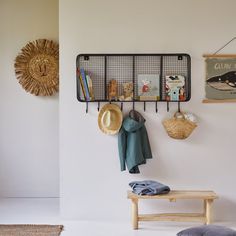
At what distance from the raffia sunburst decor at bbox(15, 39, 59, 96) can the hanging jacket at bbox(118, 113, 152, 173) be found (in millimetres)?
1377

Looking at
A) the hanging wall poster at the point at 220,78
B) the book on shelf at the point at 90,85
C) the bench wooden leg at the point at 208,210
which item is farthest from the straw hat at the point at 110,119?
the bench wooden leg at the point at 208,210

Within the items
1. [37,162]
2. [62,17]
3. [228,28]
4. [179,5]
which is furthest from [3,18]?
[228,28]

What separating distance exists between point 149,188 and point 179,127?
680mm

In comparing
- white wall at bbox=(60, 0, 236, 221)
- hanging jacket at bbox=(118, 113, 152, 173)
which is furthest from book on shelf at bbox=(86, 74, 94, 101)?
hanging jacket at bbox=(118, 113, 152, 173)

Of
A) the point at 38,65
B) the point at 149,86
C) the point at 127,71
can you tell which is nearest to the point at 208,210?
the point at 149,86

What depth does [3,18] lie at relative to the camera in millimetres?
5164

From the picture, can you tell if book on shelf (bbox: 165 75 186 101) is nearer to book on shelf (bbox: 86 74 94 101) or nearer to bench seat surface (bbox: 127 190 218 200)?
book on shelf (bbox: 86 74 94 101)

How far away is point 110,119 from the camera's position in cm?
418

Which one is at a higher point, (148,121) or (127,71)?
(127,71)

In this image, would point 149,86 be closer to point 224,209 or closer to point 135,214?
point 135,214

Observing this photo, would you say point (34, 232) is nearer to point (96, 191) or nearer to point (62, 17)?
point (96, 191)

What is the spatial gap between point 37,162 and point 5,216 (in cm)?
102

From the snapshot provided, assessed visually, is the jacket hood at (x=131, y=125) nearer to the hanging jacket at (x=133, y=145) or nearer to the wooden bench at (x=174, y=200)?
the hanging jacket at (x=133, y=145)

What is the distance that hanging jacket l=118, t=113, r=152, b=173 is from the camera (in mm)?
4121
